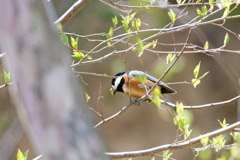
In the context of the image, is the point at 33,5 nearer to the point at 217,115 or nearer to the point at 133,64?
the point at 133,64

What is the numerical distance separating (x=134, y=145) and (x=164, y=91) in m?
2.39

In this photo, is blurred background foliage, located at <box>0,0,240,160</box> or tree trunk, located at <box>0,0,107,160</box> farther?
blurred background foliage, located at <box>0,0,240,160</box>

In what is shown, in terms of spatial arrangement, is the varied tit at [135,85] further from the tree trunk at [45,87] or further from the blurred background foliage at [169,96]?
the tree trunk at [45,87]

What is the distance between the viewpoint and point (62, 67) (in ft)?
1.50

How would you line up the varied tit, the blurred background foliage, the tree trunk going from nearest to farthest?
1. the tree trunk
2. the varied tit
3. the blurred background foliage

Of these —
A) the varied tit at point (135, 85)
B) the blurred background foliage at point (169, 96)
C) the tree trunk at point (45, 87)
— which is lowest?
the blurred background foliage at point (169, 96)

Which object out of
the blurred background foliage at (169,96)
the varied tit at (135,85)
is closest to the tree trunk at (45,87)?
the varied tit at (135,85)

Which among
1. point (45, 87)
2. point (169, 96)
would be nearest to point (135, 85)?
point (45, 87)

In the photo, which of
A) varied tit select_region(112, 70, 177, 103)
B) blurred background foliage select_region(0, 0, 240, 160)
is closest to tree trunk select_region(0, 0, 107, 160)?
varied tit select_region(112, 70, 177, 103)

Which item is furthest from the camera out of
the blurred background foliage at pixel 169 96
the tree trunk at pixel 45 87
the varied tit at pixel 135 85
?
the blurred background foliage at pixel 169 96

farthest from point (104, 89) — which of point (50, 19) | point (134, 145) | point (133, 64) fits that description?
point (50, 19)

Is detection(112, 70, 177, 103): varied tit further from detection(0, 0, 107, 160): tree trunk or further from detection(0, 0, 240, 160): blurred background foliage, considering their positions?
detection(0, 0, 107, 160): tree trunk

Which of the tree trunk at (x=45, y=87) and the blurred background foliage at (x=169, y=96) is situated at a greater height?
the tree trunk at (x=45, y=87)

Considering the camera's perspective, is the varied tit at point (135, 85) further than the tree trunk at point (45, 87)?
Yes
